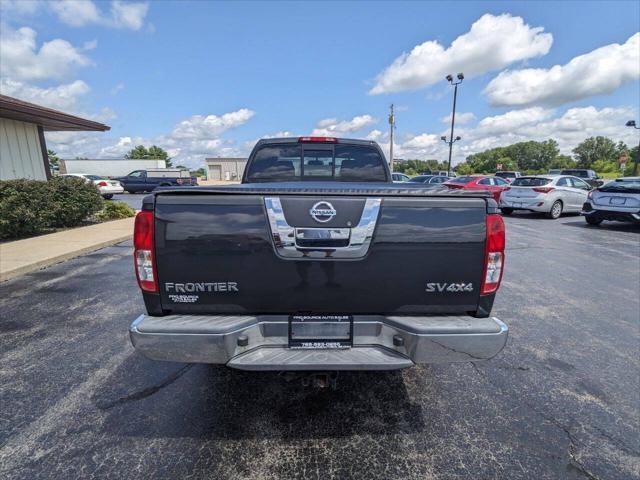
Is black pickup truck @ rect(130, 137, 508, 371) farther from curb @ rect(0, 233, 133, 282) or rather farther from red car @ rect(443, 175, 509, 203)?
red car @ rect(443, 175, 509, 203)

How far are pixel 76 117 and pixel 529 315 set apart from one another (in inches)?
539

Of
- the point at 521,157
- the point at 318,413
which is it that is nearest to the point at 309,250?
the point at 318,413

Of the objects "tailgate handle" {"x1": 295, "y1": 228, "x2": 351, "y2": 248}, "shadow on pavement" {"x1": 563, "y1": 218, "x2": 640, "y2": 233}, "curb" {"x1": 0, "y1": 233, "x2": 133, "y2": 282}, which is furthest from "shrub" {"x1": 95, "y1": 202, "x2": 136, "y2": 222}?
"shadow on pavement" {"x1": 563, "y1": 218, "x2": 640, "y2": 233}

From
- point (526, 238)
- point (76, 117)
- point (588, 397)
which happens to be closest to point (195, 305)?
point (588, 397)

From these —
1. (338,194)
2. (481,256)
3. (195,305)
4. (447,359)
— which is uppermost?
(338,194)

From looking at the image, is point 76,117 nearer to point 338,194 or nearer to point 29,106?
point 29,106

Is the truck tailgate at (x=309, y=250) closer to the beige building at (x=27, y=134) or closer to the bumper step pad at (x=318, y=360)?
the bumper step pad at (x=318, y=360)

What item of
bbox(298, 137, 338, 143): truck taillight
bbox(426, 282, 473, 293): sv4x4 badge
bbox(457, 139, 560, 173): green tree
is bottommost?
bbox(426, 282, 473, 293): sv4x4 badge

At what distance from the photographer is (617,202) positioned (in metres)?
10.3

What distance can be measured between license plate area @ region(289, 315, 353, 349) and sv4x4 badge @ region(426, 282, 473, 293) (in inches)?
21.6

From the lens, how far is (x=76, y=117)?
1080 cm

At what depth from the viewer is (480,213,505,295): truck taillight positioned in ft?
6.72

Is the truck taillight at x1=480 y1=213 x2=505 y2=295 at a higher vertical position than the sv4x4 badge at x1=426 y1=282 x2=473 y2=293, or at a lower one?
higher

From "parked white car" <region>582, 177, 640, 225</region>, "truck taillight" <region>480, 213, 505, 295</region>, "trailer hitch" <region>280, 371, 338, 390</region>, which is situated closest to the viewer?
"truck taillight" <region>480, 213, 505, 295</region>
